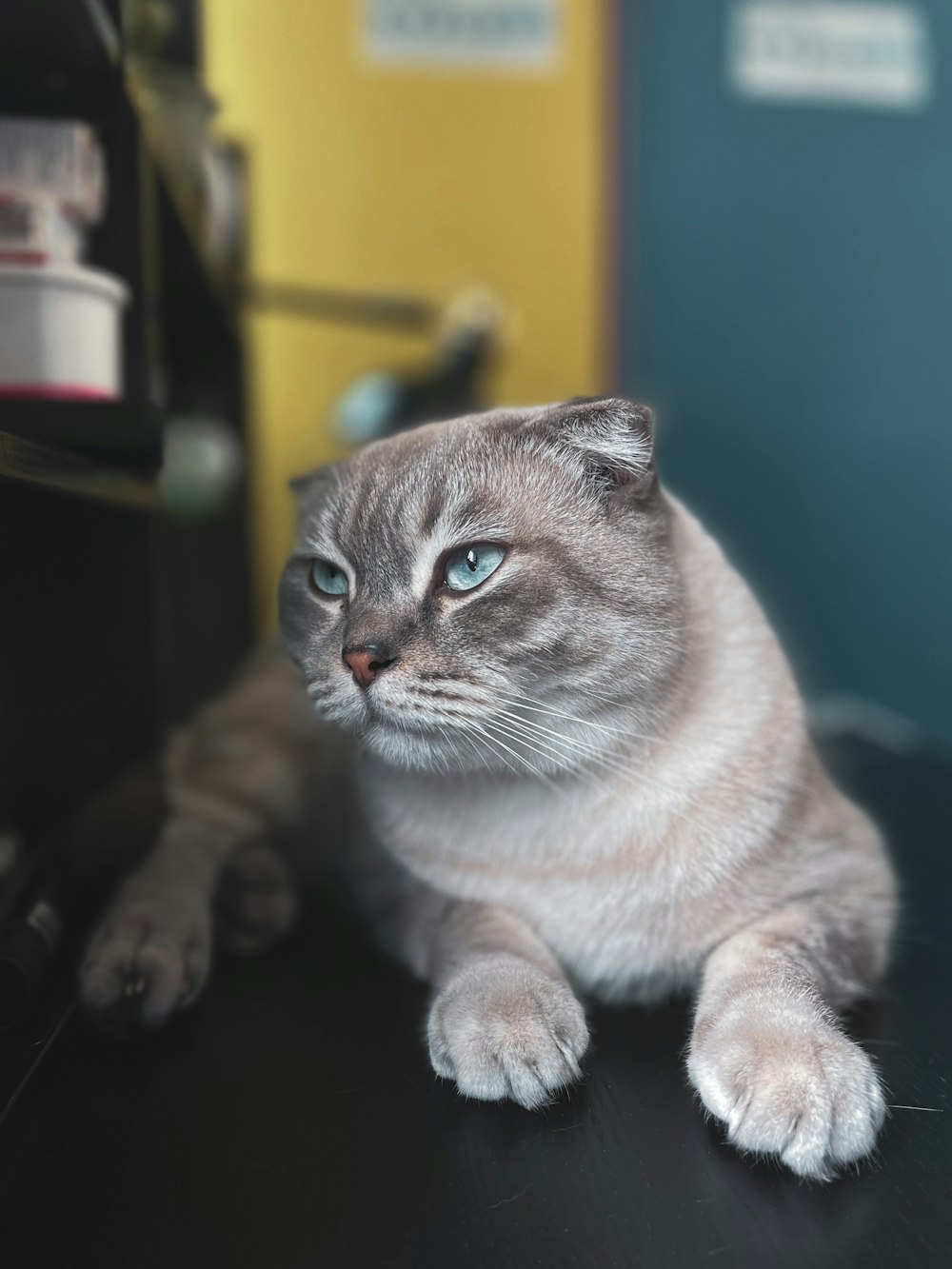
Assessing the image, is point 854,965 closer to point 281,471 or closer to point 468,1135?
point 468,1135

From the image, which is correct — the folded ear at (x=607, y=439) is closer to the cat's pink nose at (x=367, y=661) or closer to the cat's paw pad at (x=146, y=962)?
the cat's pink nose at (x=367, y=661)

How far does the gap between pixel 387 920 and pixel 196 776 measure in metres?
0.40

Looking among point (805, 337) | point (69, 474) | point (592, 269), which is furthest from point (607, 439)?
point (592, 269)

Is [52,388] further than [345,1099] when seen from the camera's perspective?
Yes

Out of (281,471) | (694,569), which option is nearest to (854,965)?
(694,569)

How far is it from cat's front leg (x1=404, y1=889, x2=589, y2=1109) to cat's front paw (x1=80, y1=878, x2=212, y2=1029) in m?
0.25

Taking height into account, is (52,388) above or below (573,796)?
above

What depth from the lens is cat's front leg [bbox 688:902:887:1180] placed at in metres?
0.68

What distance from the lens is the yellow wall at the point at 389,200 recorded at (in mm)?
2766

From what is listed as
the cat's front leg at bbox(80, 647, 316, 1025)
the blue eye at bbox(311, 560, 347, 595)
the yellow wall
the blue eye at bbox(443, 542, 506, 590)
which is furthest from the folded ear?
the yellow wall

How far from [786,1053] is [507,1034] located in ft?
0.72

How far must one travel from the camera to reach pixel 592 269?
287cm

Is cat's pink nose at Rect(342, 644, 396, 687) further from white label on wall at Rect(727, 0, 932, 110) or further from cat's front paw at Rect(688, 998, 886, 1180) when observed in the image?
white label on wall at Rect(727, 0, 932, 110)

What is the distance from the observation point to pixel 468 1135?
73 cm
